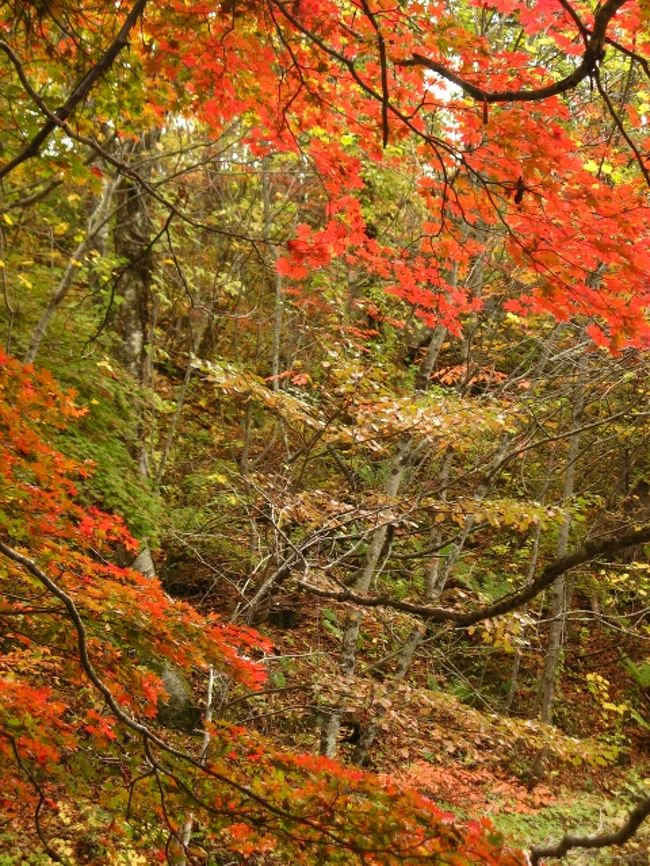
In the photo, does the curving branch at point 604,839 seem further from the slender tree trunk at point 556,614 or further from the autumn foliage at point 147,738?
the slender tree trunk at point 556,614

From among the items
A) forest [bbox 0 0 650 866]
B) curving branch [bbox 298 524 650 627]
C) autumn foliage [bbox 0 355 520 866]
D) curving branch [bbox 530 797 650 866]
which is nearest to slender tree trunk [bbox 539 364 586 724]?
forest [bbox 0 0 650 866]

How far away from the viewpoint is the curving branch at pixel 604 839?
1.31m

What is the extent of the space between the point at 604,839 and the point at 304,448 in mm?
4469

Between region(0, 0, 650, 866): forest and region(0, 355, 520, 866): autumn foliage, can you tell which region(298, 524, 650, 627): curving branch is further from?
region(0, 355, 520, 866): autumn foliage

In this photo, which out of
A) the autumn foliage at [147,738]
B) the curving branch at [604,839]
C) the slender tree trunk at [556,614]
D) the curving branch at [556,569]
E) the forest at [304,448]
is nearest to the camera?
the curving branch at [604,839]

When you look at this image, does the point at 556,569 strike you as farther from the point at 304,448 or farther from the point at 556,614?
the point at 556,614

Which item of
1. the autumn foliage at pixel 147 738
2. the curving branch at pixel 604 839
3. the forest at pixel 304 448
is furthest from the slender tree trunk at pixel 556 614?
the curving branch at pixel 604 839

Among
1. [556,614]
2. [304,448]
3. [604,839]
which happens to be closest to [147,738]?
[604,839]

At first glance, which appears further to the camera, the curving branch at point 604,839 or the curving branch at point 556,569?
Answer: the curving branch at point 556,569

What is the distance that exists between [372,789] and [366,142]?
3518mm

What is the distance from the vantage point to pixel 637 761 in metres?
10.6

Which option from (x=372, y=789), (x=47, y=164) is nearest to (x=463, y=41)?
(x=47, y=164)

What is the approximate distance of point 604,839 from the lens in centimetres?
142

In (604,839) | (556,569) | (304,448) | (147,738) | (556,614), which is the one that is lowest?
(147,738)
